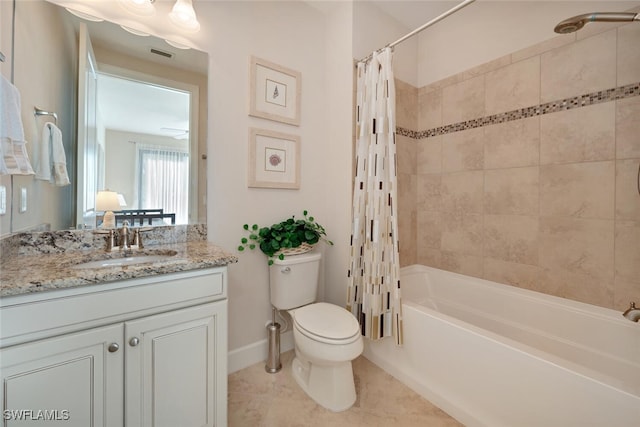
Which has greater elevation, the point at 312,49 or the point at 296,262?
the point at 312,49

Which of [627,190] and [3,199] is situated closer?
[3,199]

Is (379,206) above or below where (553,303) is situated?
above

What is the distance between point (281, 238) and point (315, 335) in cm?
63

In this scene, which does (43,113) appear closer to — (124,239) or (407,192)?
(124,239)

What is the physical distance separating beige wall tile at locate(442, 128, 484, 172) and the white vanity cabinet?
1.93 metres

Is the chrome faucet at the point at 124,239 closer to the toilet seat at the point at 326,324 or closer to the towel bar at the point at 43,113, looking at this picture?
the towel bar at the point at 43,113

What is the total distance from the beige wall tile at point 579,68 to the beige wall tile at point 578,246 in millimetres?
778

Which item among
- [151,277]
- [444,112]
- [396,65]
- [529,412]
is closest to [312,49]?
[396,65]

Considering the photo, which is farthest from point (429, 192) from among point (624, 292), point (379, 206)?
point (624, 292)

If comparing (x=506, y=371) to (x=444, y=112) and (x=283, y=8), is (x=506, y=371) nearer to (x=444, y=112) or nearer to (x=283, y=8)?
(x=444, y=112)

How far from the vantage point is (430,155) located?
92.1 inches

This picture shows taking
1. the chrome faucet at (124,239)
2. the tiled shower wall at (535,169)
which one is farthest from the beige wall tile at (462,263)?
the chrome faucet at (124,239)

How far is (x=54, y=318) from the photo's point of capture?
831mm

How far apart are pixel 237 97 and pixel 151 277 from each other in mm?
1231
